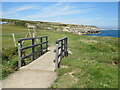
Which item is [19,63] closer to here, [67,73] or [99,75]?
[67,73]

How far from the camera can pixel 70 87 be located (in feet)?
14.6

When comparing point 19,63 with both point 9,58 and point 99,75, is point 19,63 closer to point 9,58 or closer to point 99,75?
point 9,58

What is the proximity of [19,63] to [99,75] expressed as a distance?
3582mm

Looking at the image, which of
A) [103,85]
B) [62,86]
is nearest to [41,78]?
[62,86]

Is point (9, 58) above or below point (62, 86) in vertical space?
above

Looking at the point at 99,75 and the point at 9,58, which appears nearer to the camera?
the point at 99,75

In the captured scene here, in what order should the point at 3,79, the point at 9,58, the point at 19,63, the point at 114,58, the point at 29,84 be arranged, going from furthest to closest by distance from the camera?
the point at 114,58, the point at 9,58, the point at 19,63, the point at 3,79, the point at 29,84

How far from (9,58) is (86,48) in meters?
7.33

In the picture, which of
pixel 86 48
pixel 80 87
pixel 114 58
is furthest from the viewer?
pixel 86 48

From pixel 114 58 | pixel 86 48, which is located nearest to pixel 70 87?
pixel 114 58

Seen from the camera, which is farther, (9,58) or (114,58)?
(114,58)

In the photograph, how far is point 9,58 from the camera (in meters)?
7.50

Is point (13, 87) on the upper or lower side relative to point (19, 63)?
lower

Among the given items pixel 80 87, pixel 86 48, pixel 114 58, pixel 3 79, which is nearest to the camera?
pixel 80 87
